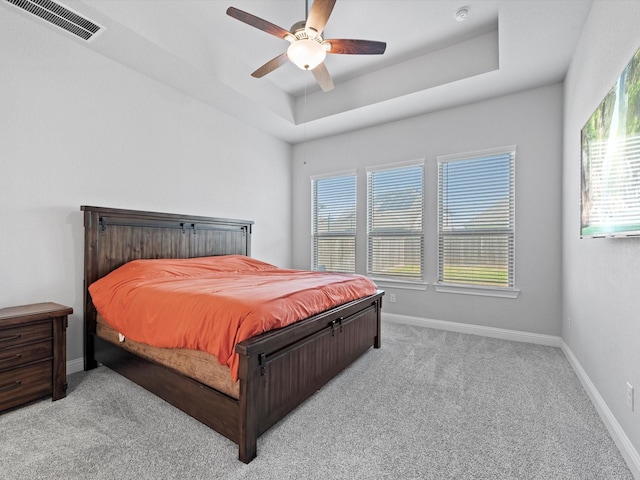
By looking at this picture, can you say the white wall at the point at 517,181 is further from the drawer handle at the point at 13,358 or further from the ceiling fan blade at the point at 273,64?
the drawer handle at the point at 13,358

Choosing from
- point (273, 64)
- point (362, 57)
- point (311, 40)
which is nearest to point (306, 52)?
point (311, 40)

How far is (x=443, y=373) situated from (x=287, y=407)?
A: 57.9 inches

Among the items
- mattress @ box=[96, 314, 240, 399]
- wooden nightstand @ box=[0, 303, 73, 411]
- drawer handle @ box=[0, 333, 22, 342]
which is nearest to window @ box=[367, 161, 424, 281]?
mattress @ box=[96, 314, 240, 399]

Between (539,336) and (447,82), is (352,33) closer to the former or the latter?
(447,82)

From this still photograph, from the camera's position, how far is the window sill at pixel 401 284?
421cm

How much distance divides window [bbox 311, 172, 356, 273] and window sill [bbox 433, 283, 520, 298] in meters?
1.35

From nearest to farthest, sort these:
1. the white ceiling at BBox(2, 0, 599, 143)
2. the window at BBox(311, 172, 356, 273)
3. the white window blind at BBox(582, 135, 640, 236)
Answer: the white window blind at BBox(582, 135, 640, 236) < the white ceiling at BBox(2, 0, 599, 143) < the window at BBox(311, 172, 356, 273)

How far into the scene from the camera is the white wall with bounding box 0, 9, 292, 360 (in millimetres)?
2436

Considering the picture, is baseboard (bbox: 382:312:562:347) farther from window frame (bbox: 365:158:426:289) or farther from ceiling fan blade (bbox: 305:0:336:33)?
ceiling fan blade (bbox: 305:0:336:33)

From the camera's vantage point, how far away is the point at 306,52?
231 cm

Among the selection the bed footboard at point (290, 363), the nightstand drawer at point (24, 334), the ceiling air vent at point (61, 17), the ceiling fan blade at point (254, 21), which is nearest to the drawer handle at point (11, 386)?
the nightstand drawer at point (24, 334)

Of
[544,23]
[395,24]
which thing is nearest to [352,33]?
[395,24]

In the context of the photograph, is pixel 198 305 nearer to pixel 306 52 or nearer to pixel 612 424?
pixel 306 52

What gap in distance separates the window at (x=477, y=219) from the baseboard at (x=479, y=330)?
20.3 inches
